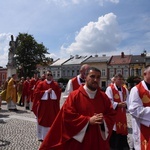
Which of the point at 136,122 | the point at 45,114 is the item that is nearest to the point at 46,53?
the point at 45,114

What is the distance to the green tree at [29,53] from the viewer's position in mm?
52844

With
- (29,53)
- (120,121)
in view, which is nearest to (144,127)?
(120,121)

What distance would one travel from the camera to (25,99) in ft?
57.3

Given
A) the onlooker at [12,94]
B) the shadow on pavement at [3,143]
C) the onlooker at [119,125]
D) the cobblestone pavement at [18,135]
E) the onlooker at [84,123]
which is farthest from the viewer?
the onlooker at [12,94]

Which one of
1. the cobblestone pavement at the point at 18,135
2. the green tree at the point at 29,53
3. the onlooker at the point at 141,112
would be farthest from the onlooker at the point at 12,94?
the green tree at the point at 29,53

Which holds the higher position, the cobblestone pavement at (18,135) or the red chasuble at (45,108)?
the red chasuble at (45,108)

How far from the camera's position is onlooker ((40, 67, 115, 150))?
12.4ft

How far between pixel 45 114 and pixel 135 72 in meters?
56.2

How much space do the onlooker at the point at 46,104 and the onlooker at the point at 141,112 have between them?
3.83m

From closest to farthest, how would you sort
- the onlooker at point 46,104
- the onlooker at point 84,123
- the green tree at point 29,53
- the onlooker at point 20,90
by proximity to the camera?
the onlooker at point 84,123 < the onlooker at point 46,104 < the onlooker at point 20,90 < the green tree at point 29,53

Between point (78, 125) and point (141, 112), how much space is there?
45.5 inches

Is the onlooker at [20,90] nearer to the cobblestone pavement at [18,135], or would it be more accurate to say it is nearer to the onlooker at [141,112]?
the cobblestone pavement at [18,135]

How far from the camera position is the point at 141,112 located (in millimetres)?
4367

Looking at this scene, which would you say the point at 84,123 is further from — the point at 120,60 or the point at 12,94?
the point at 120,60
